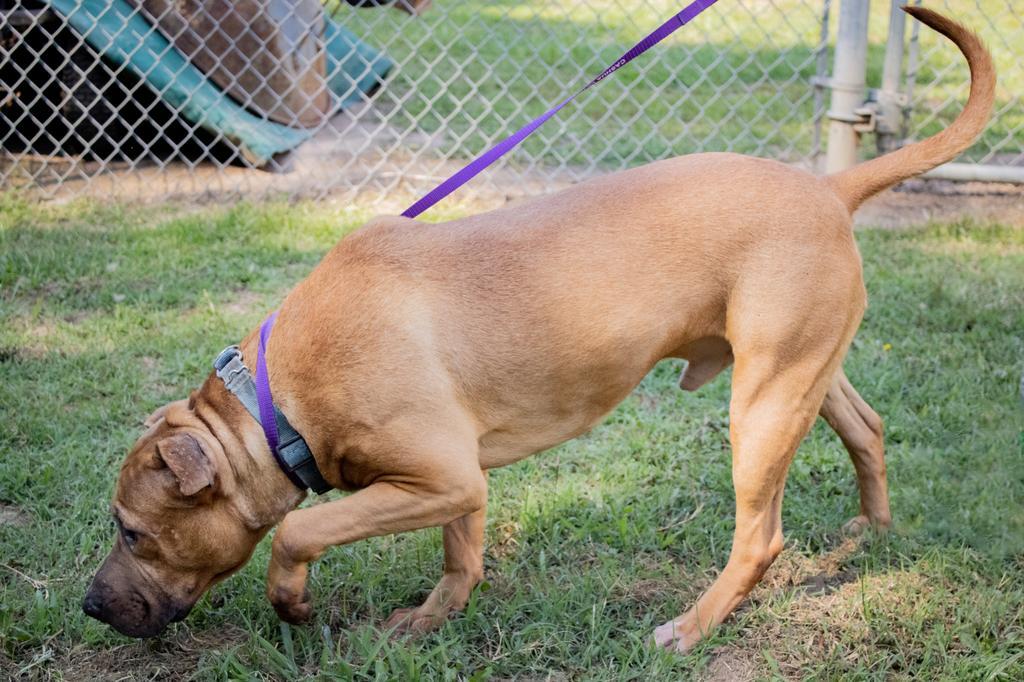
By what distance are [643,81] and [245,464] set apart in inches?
250

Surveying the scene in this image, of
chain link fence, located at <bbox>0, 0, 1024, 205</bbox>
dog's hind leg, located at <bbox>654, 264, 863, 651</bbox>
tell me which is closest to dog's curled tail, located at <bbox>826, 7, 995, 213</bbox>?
dog's hind leg, located at <bbox>654, 264, 863, 651</bbox>

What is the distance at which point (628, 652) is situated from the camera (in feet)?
10.0

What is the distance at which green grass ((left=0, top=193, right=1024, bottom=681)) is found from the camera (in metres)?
3.03

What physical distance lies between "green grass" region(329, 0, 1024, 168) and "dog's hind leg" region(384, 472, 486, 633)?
346 centimetres

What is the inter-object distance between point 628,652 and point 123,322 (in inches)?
114

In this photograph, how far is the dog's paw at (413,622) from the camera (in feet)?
10.4

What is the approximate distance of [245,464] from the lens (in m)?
2.83

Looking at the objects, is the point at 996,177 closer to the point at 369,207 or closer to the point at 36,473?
the point at 369,207

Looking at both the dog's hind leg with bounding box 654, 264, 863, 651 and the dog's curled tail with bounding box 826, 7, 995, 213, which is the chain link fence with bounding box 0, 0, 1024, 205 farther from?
the dog's hind leg with bounding box 654, 264, 863, 651

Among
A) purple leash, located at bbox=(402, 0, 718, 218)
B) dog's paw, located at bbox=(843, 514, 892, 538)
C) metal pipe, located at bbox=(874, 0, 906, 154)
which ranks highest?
purple leash, located at bbox=(402, 0, 718, 218)

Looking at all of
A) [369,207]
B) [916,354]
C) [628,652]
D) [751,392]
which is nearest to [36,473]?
[628,652]

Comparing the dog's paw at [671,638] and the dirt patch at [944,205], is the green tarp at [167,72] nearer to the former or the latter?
the dirt patch at [944,205]

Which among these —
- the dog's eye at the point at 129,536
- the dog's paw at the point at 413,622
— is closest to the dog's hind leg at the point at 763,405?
the dog's paw at the point at 413,622

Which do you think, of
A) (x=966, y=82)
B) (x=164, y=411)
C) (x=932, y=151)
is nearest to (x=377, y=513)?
(x=164, y=411)
